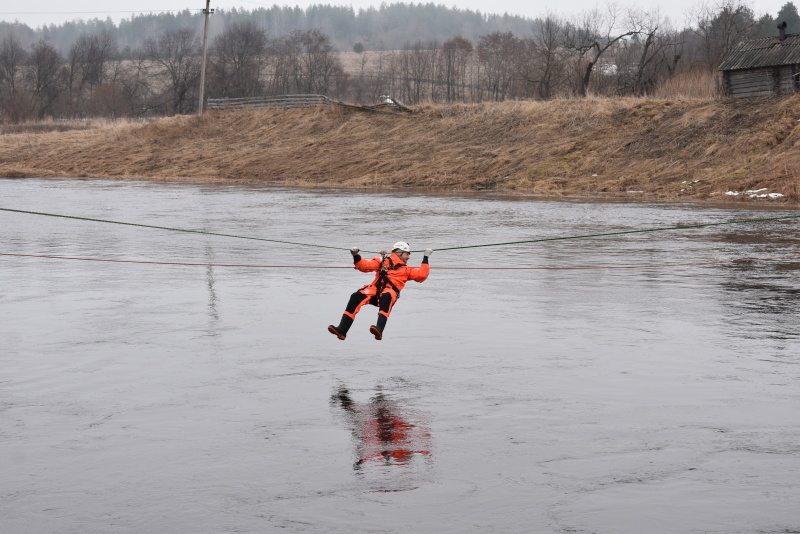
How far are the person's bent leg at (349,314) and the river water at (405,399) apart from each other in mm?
266

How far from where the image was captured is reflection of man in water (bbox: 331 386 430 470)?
7426 millimetres

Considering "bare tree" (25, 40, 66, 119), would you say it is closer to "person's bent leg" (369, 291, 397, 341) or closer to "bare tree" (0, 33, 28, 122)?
"bare tree" (0, 33, 28, 122)

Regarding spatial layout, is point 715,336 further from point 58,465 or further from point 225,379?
point 58,465

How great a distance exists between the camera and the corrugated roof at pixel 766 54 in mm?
43969

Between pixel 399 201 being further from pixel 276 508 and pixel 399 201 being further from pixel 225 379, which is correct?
pixel 276 508

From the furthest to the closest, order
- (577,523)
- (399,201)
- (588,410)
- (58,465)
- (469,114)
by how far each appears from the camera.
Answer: (469,114)
(399,201)
(588,410)
(58,465)
(577,523)

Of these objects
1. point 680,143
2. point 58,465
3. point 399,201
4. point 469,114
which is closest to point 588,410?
point 58,465

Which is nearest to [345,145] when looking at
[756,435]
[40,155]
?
[40,155]

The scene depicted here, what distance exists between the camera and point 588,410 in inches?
341

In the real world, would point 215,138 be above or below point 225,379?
above

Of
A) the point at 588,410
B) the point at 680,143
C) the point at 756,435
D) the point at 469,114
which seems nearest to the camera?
the point at 756,435

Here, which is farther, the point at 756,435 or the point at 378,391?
the point at 378,391

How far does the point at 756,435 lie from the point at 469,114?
4849 cm

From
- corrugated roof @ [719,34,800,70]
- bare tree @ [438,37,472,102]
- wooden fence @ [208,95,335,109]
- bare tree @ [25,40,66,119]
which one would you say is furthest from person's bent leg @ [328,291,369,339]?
bare tree @ [438,37,472,102]
